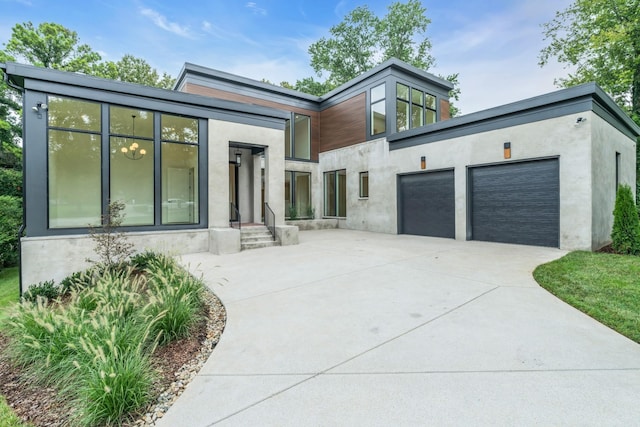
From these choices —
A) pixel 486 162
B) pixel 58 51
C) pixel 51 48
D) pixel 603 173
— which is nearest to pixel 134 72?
pixel 58 51

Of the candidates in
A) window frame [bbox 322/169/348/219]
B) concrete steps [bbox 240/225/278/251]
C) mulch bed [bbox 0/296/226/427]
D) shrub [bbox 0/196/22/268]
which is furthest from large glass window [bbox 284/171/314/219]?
mulch bed [bbox 0/296/226/427]

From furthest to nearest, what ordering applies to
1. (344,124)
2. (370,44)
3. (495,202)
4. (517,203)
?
(370,44) → (344,124) → (495,202) → (517,203)

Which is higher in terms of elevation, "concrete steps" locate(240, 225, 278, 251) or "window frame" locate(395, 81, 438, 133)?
"window frame" locate(395, 81, 438, 133)

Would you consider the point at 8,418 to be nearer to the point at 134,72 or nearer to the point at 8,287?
the point at 8,287

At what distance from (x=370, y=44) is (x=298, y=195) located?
16.8m

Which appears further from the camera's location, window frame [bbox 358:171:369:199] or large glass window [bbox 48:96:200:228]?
window frame [bbox 358:171:369:199]

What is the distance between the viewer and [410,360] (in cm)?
271

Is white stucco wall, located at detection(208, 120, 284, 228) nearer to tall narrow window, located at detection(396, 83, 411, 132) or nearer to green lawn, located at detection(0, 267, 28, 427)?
green lawn, located at detection(0, 267, 28, 427)

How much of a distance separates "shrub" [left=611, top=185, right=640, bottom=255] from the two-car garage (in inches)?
47.3

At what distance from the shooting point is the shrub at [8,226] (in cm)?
1088

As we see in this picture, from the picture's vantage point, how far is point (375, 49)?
24.8 m

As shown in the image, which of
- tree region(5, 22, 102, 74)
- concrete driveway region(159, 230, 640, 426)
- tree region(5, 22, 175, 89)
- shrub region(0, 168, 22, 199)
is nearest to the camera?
concrete driveway region(159, 230, 640, 426)

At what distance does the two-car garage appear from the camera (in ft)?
27.7

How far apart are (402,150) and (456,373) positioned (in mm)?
10700
